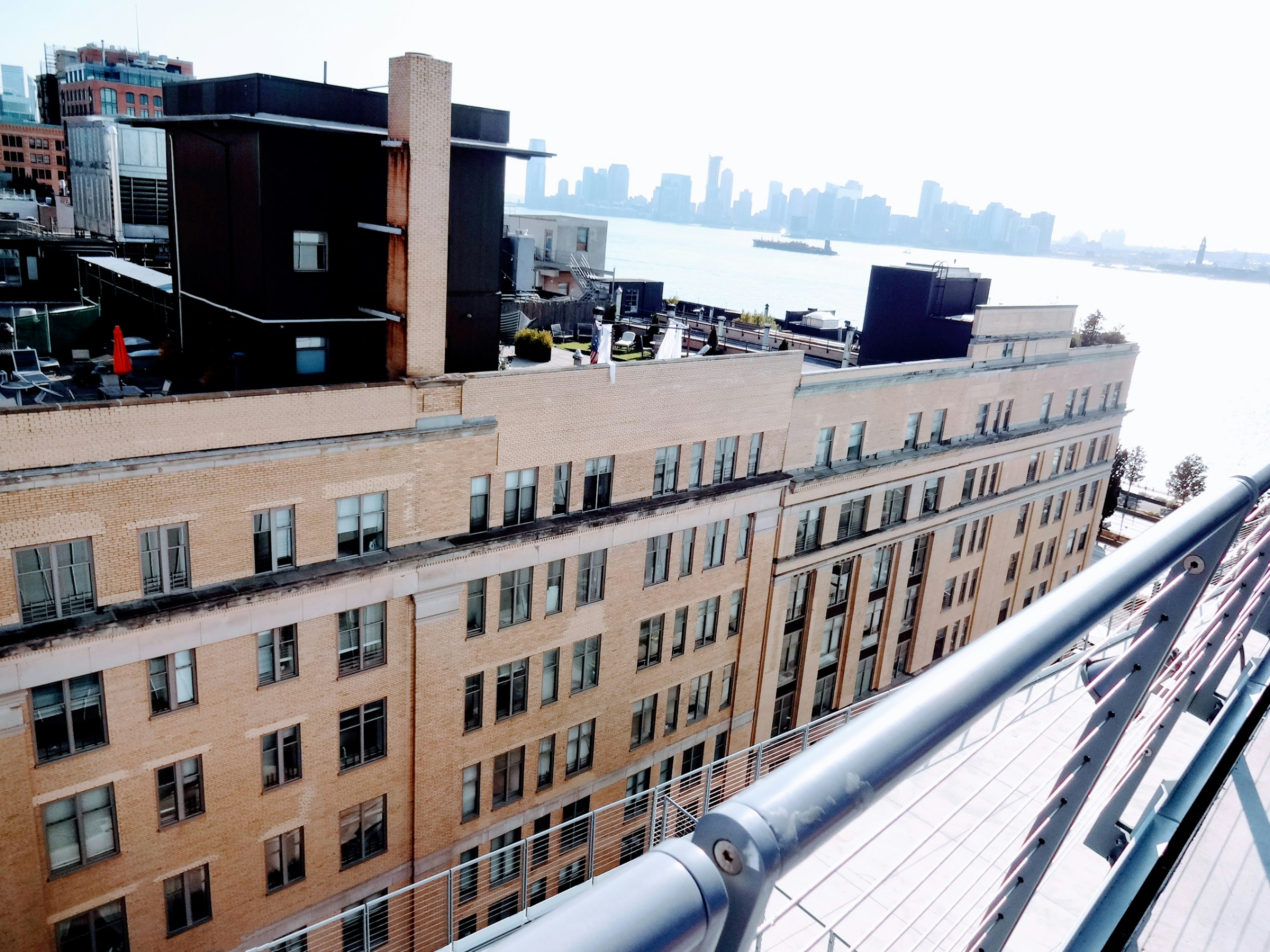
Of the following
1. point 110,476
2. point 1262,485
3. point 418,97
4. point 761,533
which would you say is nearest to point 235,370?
point 110,476

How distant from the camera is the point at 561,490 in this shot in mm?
26594

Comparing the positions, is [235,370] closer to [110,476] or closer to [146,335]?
[110,476]

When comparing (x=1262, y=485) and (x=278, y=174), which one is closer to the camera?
(x=1262, y=485)

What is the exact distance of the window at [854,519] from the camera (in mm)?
36562

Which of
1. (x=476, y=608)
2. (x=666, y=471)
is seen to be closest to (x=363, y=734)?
(x=476, y=608)

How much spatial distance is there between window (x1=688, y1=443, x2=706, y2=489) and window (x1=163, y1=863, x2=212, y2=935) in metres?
16.9

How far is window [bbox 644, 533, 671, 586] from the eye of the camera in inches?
1160

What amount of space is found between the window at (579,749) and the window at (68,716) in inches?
538

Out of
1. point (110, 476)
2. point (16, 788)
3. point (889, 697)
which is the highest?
point (889, 697)

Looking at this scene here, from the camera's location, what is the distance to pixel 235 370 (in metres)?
23.8

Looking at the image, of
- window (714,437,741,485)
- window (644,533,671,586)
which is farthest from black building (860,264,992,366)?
window (644,533,671,586)

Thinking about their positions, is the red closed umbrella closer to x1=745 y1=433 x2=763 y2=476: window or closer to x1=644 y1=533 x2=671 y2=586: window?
x1=644 y1=533 x2=671 y2=586: window

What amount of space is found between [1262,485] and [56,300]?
37.4 meters

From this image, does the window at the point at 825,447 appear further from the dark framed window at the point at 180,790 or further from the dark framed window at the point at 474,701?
the dark framed window at the point at 180,790
